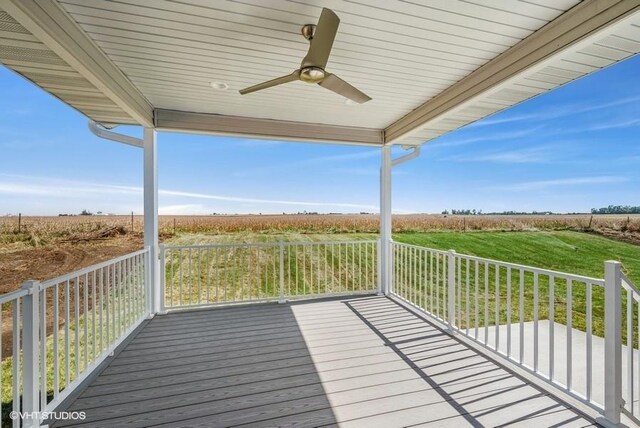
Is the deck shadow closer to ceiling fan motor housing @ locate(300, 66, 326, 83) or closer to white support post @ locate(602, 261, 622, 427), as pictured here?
white support post @ locate(602, 261, 622, 427)

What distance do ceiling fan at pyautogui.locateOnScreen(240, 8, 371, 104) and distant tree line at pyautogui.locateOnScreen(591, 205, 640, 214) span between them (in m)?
9.23

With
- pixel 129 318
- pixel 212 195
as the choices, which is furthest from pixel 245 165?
pixel 129 318

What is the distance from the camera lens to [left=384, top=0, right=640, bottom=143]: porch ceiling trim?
1795 millimetres

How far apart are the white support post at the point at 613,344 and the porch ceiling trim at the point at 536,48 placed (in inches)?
57.8

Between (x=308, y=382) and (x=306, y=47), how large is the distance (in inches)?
105

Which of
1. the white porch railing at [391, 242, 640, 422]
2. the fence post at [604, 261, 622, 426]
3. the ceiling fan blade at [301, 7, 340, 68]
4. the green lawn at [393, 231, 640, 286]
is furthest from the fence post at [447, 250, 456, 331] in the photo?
the green lawn at [393, 231, 640, 286]

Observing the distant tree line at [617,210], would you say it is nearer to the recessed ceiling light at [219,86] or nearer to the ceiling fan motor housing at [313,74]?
the ceiling fan motor housing at [313,74]

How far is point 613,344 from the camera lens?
1787 millimetres

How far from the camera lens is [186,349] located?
2.86 metres

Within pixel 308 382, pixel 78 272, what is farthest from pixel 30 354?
pixel 308 382

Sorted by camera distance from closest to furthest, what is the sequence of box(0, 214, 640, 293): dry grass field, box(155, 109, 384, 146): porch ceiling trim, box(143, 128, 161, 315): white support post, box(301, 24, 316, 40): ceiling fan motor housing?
box(301, 24, 316, 40): ceiling fan motor housing, box(143, 128, 161, 315): white support post, box(155, 109, 384, 146): porch ceiling trim, box(0, 214, 640, 293): dry grass field

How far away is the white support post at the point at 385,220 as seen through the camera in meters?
4.77

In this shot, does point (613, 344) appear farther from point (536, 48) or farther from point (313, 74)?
point (313, 74)

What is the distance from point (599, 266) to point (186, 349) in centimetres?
1338
